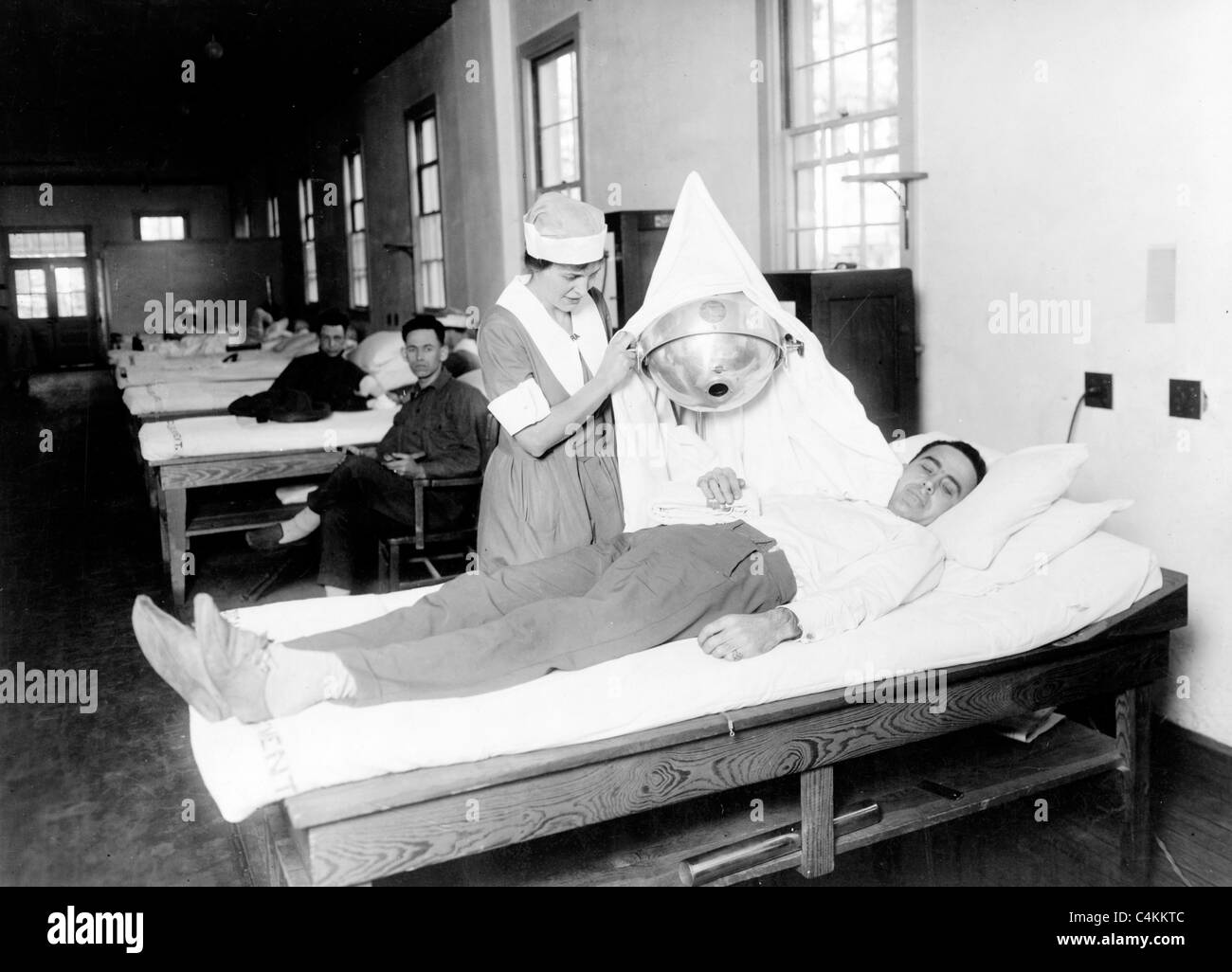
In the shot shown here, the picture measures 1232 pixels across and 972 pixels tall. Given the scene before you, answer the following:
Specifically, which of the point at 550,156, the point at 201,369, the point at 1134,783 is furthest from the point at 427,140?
the point at 1134,783

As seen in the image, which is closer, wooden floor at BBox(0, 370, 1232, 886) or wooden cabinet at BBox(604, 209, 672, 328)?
→ wooden floor at BBox(0, 370, 1232, 886)

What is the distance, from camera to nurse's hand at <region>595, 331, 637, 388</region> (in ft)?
9.04

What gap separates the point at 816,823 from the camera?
2.44m

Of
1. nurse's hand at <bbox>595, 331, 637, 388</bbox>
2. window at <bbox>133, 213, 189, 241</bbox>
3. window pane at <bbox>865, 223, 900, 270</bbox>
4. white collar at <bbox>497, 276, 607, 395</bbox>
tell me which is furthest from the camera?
window at <bbox>133, 213, 189, 241</bbox>

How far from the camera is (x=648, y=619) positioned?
2473 mm

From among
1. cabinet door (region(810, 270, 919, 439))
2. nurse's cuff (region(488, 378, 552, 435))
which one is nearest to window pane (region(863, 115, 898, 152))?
cabinet door (region(810, 270, 919, 439))

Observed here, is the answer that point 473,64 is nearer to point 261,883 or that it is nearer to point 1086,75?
point 1086,75

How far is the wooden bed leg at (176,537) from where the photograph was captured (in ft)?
17.1

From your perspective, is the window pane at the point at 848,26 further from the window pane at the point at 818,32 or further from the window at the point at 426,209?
the window at the point at 426,209

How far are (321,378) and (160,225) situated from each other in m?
14.4

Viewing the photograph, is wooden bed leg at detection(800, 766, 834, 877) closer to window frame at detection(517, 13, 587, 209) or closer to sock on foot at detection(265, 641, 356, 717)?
sock on foot at detection(265, 641, 356, 717)

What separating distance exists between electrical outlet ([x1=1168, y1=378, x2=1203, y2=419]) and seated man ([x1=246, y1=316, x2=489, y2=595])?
2.69 m

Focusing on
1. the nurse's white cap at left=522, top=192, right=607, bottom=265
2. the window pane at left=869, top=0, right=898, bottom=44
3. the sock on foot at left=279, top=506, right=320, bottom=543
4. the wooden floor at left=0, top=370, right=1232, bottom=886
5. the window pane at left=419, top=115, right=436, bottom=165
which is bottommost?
the wooden floor at left=0, top=370, right=1232, bottom=886

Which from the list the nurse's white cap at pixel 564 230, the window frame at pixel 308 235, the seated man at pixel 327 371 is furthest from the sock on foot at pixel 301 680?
the window frame at pixel 308 235
